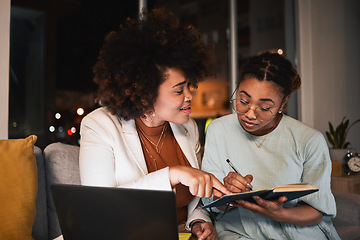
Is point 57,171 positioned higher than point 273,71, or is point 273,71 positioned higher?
point 273,71

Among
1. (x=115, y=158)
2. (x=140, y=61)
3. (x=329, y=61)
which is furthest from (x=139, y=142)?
(x=329, y=61)

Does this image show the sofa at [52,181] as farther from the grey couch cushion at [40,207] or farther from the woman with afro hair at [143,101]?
the woman with afro hair at [143,101]

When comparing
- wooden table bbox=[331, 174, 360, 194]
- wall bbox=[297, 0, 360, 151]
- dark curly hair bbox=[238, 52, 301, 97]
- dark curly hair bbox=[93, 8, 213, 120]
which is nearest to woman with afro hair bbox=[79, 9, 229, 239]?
dark curly hair bbox=[93, 8, 213, 120]

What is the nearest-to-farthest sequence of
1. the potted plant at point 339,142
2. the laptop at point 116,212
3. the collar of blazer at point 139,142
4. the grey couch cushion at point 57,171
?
1. the laptop at point 116,212
2. the collar of blazer at point 139,142
3. the grey couch cushion at point 57,171
4. the potted plant at point 339,142

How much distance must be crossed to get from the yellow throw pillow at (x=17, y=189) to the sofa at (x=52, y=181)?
0.15m

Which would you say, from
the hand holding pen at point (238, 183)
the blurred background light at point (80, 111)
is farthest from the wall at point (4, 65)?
the hand holding pen at point (238, 183)

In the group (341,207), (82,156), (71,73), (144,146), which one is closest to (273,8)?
(71,73)

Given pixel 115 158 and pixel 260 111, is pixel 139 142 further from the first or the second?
pixel 260 111

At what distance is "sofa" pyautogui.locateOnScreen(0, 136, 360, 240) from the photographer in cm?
148

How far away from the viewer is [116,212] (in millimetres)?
800

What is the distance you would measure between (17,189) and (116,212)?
678mm

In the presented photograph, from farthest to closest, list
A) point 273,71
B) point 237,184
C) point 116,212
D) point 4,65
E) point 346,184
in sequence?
point 346,184 < point 4,65 < point 273,71 < point 237,184 < point 116,212

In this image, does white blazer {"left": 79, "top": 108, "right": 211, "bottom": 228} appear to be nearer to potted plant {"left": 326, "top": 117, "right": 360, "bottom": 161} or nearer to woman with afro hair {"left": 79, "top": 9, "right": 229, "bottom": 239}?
woman with afro hair {"left": 79, "top": 9, "right": 229, "bottom": 239}

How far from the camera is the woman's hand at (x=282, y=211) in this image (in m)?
1.14
